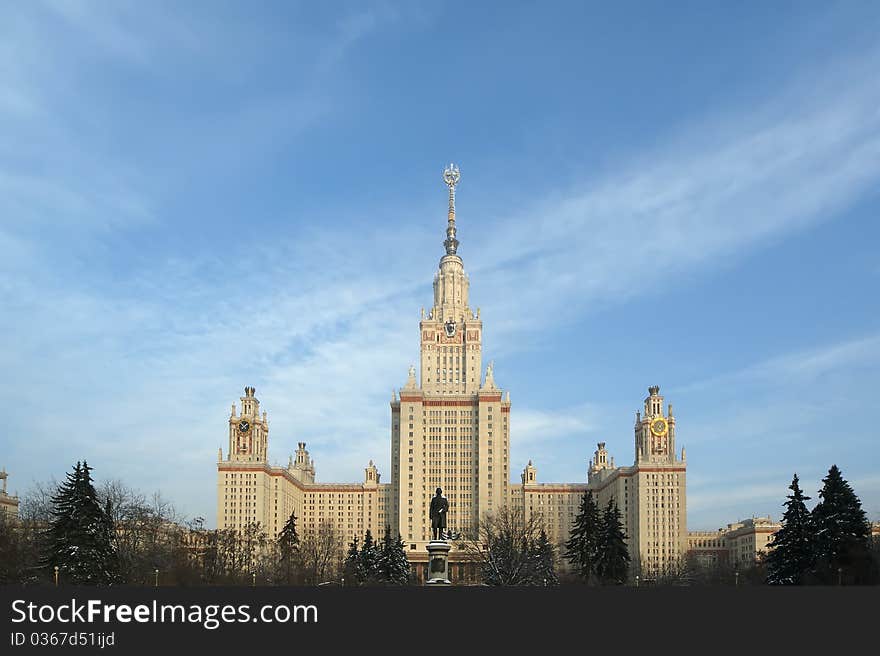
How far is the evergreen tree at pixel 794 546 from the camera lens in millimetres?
70625

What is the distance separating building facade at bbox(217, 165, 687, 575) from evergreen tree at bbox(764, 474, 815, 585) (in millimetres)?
86281

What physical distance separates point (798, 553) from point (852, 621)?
3606cm

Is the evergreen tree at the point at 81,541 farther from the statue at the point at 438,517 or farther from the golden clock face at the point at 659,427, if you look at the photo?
the golden clock face at the point at 659,427

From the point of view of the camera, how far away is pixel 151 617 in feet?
116

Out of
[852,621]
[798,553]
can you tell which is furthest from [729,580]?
[852,621]

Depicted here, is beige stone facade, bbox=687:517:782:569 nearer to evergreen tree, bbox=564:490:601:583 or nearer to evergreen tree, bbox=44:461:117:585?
evergreen tree, bbox=564:490:601:583

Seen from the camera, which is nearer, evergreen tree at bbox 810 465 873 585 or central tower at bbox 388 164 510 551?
evergreen tree at bbox 810 465 873 585

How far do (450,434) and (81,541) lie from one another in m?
123

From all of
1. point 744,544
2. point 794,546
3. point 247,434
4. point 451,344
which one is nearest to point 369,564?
point 794,546

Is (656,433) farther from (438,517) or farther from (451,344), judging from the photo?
(438,517)

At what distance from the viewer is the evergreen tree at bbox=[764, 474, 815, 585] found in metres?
70.6

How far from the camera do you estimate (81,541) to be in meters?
67.4

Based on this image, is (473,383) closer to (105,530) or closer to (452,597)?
(105,530)

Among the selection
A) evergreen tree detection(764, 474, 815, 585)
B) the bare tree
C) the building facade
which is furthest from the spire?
evergreen tree detection(764, 474, 815, 585)
